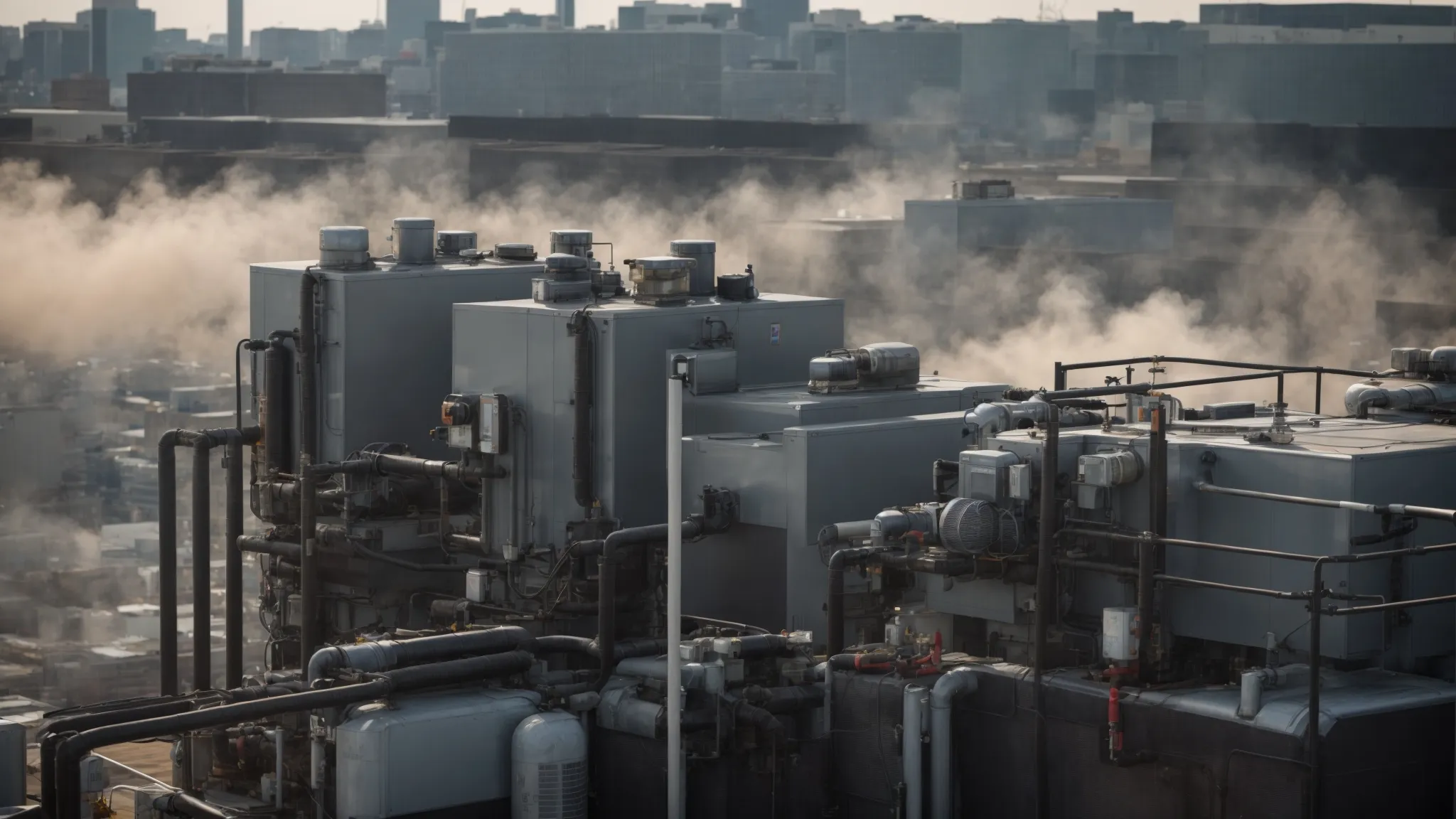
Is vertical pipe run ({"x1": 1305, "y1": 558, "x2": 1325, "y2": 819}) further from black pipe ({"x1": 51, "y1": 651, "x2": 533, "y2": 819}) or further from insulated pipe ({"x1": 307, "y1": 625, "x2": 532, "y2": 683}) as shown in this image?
black pipe ({"x1": 51, "y1": 651, "x2": 533, "y2": 819})

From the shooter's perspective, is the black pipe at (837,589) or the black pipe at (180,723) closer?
the black pipe at (180,723)

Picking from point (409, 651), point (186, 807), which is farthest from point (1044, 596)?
point (186, 807)

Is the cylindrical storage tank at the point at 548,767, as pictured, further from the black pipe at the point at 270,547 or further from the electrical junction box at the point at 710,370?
the black pipe at the point at 270,547

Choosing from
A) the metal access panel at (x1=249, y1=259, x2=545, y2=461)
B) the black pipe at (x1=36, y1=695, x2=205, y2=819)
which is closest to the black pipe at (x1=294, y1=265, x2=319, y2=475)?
the metal access panel at (x1=249, y1=259, x2=545, y2=461)

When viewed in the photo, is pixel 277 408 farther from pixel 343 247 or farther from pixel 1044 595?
pixel 1044 595

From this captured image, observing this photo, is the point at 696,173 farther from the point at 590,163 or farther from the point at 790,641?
the point at 790,641

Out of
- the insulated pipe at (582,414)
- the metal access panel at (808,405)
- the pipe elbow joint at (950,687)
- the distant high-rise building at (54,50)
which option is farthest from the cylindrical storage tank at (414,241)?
the distant high-rise building at (54,50)

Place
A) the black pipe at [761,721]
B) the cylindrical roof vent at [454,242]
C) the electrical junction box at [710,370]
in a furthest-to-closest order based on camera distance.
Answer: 1. the cylindrical roof vent at [454,242]
2. the electrical junction box at [710,370]
3. the black pipe at [761,721]
